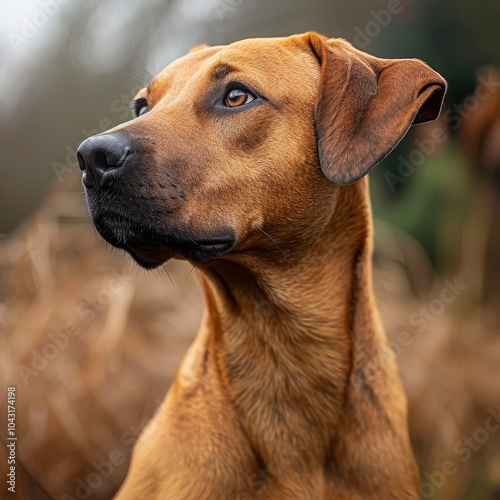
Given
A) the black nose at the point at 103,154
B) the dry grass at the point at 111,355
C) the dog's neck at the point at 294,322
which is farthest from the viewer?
the dry grass at the point at 111,355

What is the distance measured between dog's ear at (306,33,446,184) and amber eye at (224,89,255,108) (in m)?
0.27

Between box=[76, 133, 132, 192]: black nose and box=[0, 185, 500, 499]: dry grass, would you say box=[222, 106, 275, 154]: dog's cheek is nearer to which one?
box=[76, 133, 132, 192]: black nose

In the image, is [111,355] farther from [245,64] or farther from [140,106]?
[245,64]

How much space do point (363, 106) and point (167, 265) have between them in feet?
8.91

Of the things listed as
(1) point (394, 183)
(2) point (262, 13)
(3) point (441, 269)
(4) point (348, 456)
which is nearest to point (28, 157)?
(2) point (262, 13)

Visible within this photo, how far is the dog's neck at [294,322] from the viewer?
7.51ft

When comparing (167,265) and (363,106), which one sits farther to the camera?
(167,265)

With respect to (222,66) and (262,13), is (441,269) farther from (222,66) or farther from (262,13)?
(222,66)

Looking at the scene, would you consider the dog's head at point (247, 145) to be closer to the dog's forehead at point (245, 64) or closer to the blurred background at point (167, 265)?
the dog's forehead at point (245, 64)

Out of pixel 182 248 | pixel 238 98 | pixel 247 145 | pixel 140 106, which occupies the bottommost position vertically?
pixel 182 248

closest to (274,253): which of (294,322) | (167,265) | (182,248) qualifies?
(294,322)

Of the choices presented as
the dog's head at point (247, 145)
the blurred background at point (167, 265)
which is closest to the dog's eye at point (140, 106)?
the dog's head at point (247, 145)

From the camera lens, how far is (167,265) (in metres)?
4.58

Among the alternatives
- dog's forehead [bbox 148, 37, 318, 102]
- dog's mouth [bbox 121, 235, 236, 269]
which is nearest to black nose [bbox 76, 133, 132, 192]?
dog's mouth [bbox 121, 235, 236, 269]
